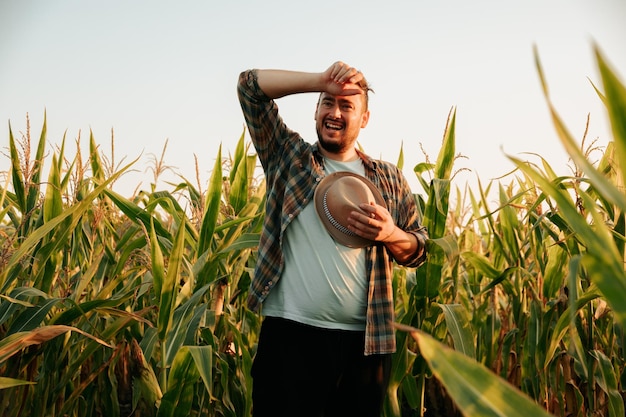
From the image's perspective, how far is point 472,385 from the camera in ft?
1.87

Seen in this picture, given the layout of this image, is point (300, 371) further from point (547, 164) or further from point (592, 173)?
point (592, 173)

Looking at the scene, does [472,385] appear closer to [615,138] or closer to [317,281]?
[615,138]

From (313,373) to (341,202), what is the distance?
1.59ft

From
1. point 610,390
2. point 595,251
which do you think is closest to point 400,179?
point 610,390

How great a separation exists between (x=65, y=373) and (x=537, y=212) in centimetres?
178

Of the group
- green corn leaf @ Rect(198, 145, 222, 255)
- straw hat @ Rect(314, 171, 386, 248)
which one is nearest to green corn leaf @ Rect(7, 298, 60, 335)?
green corn leaf @ Rect(198, 145, 222, 255)

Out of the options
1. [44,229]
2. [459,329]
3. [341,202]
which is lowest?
[459,329]

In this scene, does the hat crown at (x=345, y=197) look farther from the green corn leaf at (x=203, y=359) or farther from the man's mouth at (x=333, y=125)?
the green corn leaf at (x=203, y=359)

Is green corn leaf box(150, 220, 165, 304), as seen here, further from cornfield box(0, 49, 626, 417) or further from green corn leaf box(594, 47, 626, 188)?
green corn leaf box(594, 47, 626, 188)

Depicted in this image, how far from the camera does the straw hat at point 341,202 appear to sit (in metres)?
1.84

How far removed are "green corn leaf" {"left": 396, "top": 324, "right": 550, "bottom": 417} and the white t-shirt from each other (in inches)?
48.8

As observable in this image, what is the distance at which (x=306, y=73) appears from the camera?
1790mm

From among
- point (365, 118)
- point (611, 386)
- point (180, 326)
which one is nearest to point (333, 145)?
point (365, 118)

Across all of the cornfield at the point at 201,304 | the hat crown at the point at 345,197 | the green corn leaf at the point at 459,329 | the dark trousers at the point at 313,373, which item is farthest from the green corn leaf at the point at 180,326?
the green corn leaf at the point at 459,329
